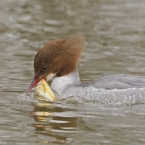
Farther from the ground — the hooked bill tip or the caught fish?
the hooked bill tip

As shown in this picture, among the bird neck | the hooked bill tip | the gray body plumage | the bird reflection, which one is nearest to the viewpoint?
the bird reflection

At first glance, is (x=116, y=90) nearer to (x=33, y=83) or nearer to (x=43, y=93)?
(x=43, y=93)

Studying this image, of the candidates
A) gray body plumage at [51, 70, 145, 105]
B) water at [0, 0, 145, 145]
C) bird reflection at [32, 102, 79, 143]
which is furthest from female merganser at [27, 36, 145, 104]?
bird reflection at [32, 102, 79, 143]

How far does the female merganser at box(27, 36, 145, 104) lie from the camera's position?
394 inches

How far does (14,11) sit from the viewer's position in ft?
58.1

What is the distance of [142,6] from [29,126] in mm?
10554

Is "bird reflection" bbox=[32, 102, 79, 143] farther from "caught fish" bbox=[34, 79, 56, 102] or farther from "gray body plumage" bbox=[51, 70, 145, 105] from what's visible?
"gray body plumage" bbox=[51, 70, 145, 105]

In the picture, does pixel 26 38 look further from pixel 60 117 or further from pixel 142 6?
pixel 60 117

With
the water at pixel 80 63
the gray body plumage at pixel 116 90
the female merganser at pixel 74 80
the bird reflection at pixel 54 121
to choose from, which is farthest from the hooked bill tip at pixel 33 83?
the gray body plumage at pixel 116 90

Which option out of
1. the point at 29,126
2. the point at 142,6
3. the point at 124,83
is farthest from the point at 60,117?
the point at 142,6

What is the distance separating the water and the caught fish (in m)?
0.16

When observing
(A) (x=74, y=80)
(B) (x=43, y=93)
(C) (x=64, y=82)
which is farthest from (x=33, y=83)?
(A) (x=74, y=80)

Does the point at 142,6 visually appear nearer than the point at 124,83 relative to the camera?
No

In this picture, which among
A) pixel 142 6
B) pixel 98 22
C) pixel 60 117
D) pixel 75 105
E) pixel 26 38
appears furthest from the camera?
pixel 142 6
